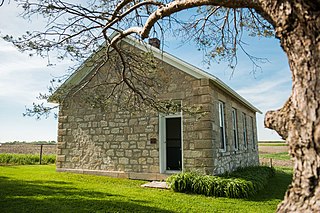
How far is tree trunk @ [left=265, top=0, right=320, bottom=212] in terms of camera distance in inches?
67.1

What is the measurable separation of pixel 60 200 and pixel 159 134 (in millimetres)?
3866

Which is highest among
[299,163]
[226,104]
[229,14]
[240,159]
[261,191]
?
[229,14]

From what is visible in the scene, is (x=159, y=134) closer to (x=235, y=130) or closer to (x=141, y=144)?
(x=141, y=144)

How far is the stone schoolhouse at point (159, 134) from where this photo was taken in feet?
26.1

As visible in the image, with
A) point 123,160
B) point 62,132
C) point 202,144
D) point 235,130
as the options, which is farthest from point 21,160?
point 235,130

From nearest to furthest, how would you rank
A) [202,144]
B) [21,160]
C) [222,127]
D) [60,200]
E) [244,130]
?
[60,200] < [202,144] < [222,127] < [244,130] < [21,160]

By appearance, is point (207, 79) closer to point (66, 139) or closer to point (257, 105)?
point (66, 139)

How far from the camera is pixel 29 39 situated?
4.51 m

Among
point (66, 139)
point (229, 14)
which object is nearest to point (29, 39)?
point (229, 14)

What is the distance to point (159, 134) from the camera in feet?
28.0

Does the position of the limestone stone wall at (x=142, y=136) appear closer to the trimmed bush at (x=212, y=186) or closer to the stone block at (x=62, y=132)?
the stone block at (x=62, y=132)

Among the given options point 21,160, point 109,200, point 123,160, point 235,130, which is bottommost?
point 109,200

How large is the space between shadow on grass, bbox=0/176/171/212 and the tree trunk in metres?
3.79

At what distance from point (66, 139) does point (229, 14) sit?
26.2 feet
